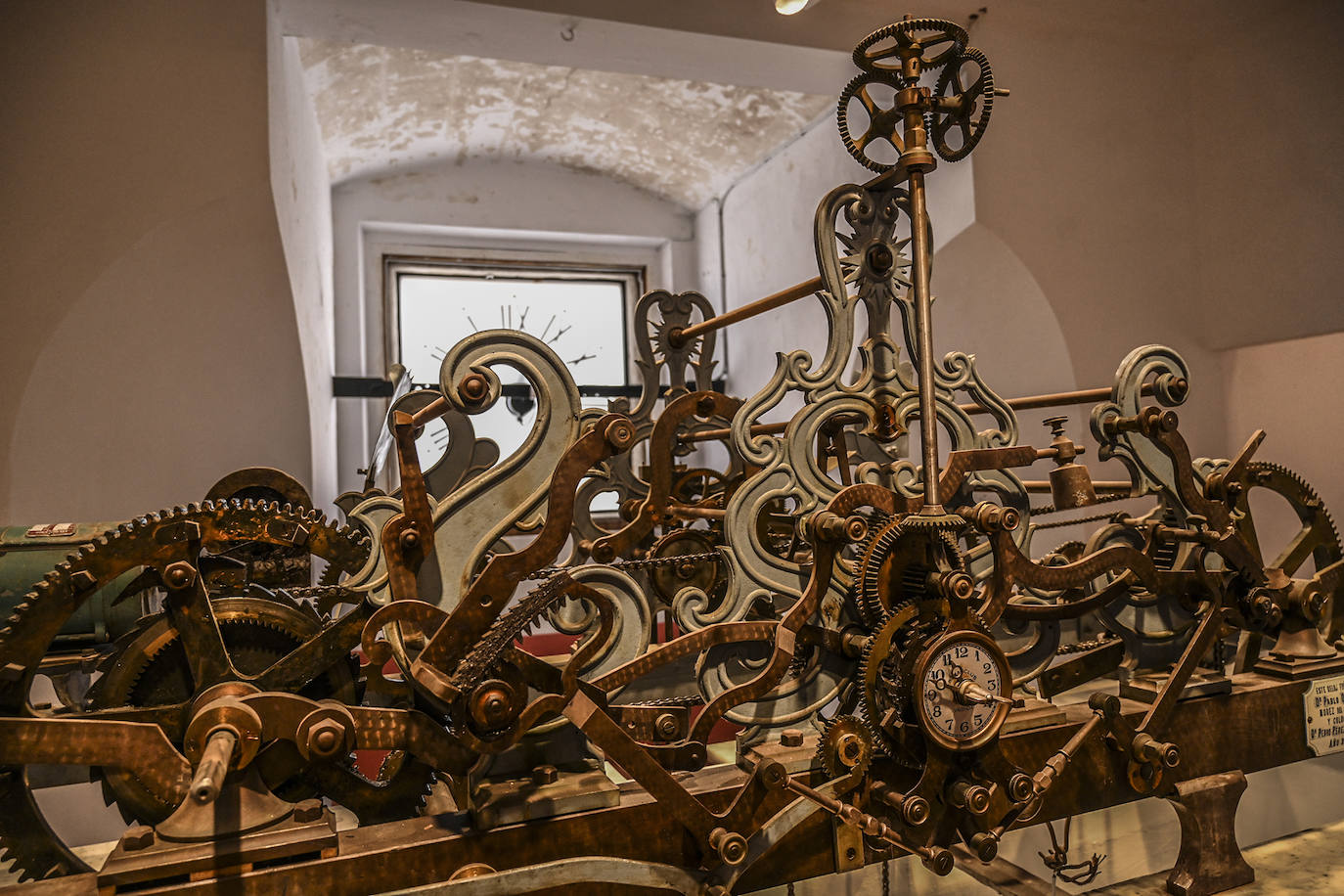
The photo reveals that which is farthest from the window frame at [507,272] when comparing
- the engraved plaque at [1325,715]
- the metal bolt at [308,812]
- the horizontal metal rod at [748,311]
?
the metal bolt at [308,812]

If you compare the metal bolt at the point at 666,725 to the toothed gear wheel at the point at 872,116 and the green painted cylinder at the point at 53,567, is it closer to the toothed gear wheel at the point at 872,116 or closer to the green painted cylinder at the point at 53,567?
the toothed gear wheel at the point at 872,116

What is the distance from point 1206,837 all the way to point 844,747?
1047 mm

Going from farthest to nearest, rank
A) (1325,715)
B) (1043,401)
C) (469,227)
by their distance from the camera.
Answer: (469,227) < (1043,401) < (1325,715)

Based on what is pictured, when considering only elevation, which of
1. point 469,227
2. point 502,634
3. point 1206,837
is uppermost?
point 469,227

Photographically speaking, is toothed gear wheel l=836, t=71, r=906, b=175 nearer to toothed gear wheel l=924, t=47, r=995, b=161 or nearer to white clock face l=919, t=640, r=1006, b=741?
toothed gear wheel l=924, t=47, r=995, b=161

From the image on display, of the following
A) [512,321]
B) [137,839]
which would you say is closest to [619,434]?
[137,839]

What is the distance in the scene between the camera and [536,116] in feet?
19.2

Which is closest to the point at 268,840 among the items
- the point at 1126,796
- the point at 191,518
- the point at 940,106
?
the point at 191,518

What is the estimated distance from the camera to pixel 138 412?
3432 mm

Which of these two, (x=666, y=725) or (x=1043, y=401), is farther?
(x=1043, y=401)

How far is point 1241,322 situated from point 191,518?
4.59 metres

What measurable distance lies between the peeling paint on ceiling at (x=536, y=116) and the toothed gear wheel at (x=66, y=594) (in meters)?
3.52

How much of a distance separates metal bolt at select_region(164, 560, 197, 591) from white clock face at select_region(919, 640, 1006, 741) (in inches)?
53.8

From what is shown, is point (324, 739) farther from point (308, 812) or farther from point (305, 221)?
point (305, 221)
